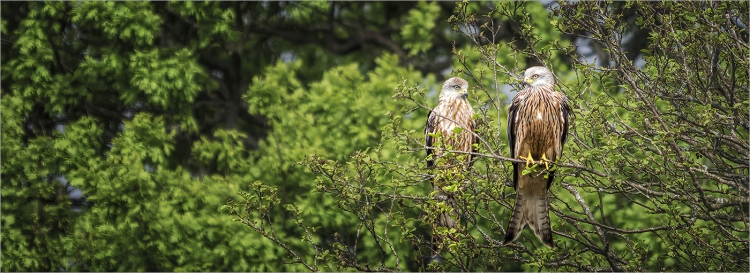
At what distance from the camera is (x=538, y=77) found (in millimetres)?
7895

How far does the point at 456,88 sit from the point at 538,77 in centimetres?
218

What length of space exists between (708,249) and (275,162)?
22.2 ft

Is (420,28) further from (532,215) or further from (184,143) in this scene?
(532,215)

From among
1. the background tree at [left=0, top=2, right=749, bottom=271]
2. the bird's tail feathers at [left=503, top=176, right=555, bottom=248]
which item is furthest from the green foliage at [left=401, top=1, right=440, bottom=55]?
the bird's tail feathers at [left=503, top=176, right=555, bottom=248]

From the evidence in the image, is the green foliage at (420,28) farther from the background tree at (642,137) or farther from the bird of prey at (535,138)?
the bird of prey at (535,138)

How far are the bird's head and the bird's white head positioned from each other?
1893mm

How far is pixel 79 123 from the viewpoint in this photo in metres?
14.3

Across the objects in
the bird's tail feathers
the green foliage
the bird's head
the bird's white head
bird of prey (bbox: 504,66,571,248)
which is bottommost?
the bird's tail feathers

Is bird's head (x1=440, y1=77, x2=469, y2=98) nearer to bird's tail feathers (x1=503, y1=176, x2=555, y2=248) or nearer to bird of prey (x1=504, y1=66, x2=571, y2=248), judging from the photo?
bird of prey (x1=504, y1=66, x2=571, y2=248)

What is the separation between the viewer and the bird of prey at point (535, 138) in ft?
24.8

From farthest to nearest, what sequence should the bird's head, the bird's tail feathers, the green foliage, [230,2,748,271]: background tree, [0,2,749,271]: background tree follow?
the green foliage
[0,2,749,271]: background tree
the bird's head
the bird's tail feathers
[230,2,748,271]: background tree

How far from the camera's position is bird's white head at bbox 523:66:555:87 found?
7840mm

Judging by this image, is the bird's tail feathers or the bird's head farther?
the bird's head

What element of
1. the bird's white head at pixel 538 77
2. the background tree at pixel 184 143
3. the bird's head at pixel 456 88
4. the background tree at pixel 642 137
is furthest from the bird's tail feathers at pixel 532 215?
the background tree at pixel 184 143
